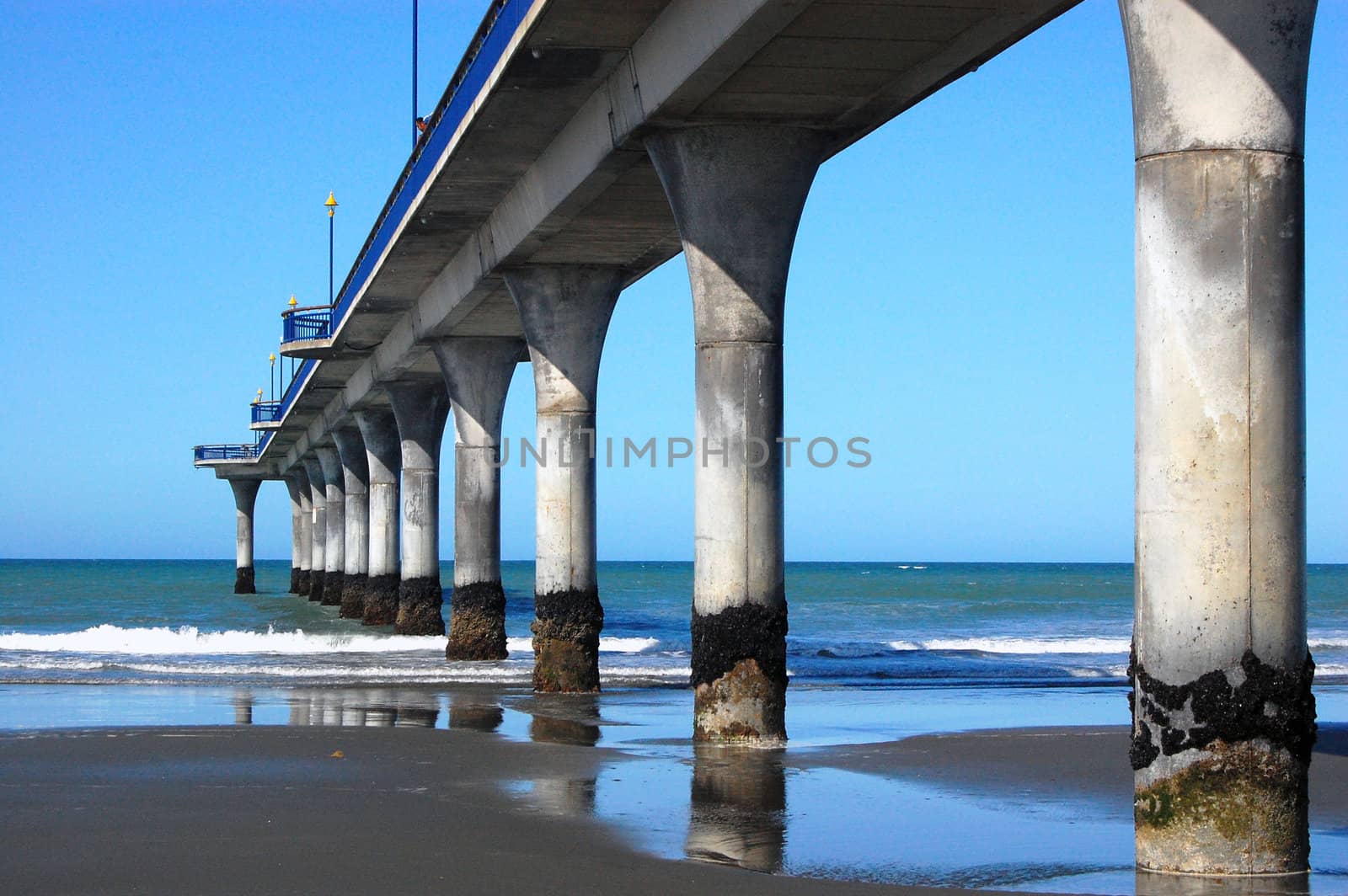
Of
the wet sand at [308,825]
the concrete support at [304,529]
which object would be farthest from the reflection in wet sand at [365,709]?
the concrete support at [304,529]

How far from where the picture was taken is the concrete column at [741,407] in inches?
542

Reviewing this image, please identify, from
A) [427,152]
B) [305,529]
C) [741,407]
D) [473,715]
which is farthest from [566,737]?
[305,529]

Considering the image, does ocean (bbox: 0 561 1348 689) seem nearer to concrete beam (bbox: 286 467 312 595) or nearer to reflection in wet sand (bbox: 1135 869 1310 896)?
concrete beam (bbox: 286 467 312 595)

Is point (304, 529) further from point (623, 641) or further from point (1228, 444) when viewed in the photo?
point (1228, 444)

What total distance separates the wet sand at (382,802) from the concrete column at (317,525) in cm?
5352

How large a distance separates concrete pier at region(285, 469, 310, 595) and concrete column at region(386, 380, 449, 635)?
41802mm

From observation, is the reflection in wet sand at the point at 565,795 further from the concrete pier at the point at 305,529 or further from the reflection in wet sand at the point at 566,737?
the concrete pier at the point at 305,529

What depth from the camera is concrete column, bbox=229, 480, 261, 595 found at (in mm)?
83000

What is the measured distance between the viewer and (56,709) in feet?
59.2

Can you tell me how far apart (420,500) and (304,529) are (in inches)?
1906

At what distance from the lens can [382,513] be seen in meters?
42.0

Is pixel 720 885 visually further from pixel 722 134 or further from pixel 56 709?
pixel 56 709

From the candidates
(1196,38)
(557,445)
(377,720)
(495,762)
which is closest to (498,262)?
(557,445)

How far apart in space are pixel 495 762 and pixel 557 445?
26.4ft
